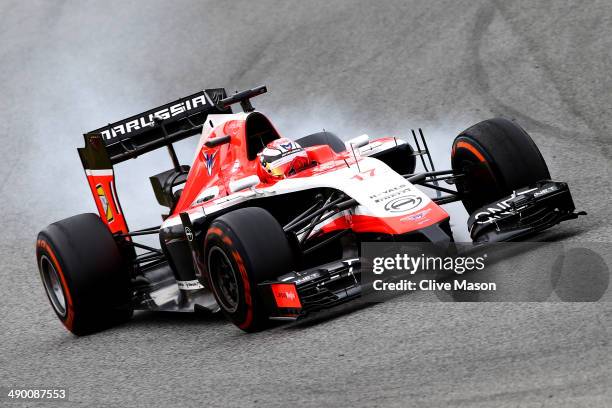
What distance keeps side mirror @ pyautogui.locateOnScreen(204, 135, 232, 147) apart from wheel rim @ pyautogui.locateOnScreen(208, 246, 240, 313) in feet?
5.38

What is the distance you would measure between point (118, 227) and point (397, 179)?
136 inches

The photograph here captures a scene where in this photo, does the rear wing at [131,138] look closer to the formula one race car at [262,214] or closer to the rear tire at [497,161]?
the formula one race car at [262,214]

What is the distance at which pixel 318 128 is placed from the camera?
615 inches

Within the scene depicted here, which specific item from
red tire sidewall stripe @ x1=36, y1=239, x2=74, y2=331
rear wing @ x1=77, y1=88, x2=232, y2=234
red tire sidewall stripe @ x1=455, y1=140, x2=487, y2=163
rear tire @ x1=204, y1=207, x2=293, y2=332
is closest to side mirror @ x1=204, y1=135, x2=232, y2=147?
rear wing @ x1=77, y1=88, x2=232, y2=234

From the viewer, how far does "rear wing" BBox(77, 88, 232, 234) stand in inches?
424

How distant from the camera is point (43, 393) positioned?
795cm

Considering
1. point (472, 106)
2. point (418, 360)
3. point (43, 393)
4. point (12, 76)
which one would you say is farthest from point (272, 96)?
point (418, 360)

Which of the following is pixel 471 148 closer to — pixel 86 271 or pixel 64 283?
pixel 86 271

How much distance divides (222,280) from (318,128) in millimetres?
7296

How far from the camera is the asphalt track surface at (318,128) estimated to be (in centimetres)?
628

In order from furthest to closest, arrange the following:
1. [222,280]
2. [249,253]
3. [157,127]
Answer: [157,127], [222,280], [249,253]

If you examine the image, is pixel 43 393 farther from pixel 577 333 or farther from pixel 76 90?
pixel 76 90

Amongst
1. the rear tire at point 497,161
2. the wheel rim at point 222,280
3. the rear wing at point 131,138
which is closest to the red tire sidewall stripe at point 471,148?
the rear tire at point 497,161

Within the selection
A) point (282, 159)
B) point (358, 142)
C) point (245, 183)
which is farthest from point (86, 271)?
point (358, 142)
